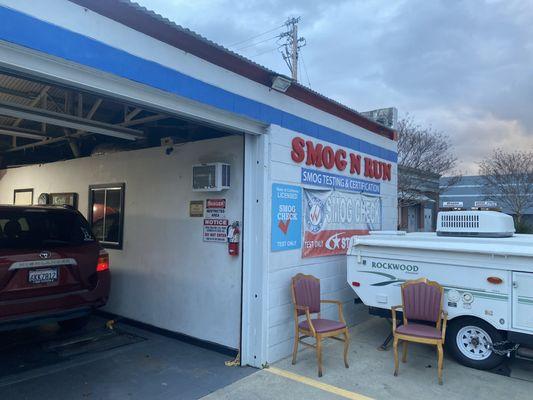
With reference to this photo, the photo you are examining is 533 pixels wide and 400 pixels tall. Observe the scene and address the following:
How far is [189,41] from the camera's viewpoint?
399 centimetres

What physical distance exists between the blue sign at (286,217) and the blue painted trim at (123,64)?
0.85 m

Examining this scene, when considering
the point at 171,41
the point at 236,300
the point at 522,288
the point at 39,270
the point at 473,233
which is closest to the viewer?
the point at 171,41

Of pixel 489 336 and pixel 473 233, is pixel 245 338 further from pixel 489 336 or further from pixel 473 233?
pixel 473 233

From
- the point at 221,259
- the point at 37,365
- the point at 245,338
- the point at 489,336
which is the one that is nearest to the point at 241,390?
the point at 245,338

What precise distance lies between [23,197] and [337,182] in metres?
7.25

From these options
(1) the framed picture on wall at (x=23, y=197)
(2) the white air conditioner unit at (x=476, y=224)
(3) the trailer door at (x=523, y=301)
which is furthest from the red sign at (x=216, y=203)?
(1) the framed picture on wall at (x=23, y=197)

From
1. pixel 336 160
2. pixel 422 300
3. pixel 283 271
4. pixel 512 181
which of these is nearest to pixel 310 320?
pixel 283 271

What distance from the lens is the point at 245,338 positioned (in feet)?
15.6

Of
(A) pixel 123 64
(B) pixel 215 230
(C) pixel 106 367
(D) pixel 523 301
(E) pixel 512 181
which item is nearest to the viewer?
(A) pixel 123 64

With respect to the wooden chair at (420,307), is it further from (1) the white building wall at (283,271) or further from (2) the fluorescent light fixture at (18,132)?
(2) the fluorescent light fixture at (18,132)

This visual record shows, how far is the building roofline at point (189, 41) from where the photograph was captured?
3.30 meters

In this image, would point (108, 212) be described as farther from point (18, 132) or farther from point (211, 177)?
point (211, 177)

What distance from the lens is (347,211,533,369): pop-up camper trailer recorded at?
14.4ft

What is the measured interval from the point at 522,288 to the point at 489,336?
705 millimetres
